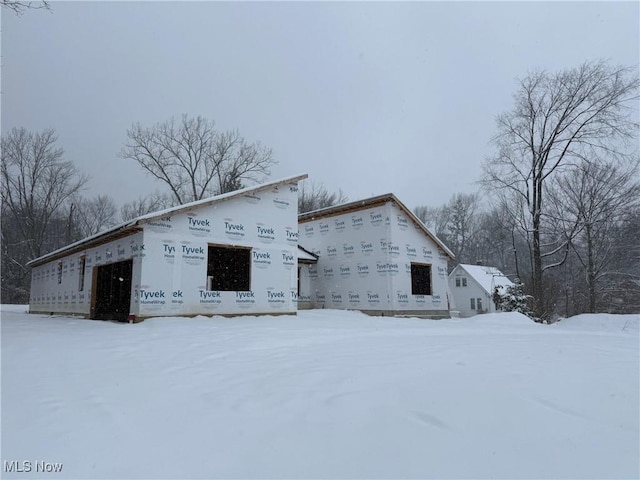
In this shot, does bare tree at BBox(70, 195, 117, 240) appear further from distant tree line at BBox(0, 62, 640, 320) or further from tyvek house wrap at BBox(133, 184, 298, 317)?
tyvek house wrap at BBox(133, 184, 298, 317)

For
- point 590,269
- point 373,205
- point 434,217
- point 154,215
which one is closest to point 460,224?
point 434,217

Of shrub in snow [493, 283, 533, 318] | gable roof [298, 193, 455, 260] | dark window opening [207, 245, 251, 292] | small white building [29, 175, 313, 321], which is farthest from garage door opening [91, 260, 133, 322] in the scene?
shrub in snow [493, 283, 533, 318]

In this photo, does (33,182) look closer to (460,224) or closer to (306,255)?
(306,255)

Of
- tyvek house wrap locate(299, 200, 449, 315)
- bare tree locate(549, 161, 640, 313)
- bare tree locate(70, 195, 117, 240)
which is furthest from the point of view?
bare tree locate(70, 195, 117, 240)

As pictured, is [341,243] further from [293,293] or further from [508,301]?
[508,301]

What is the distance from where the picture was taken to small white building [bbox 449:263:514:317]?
119 ft

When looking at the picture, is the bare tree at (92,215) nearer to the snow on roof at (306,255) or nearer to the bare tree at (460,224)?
the snow on roof at (306,255)

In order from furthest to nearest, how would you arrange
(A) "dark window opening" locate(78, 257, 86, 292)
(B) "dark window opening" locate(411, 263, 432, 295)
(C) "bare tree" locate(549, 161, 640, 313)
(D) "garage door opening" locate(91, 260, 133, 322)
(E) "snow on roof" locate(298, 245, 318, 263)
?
1. (C) "bare tree" locate(549, 161, 640, 313)
2. (B) "dark window opening" locate(411, 263, 432, 295)
3. (E) "snow on roof" locate(298, 245, 318, 263)
4. (A) "dark window opening" locate(78, 257, 86, 292)
5. (D) "garage door opening" locate(91, 260, 133, 322)

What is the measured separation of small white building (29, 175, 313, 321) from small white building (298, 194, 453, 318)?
441 cm

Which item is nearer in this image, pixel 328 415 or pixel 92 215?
pixel 328 415

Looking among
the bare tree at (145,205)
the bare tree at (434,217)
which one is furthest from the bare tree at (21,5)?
the bare tree at (434,217)

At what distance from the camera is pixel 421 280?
20297 mm

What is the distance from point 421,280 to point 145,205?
3048cm

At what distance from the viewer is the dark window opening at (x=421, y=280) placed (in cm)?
1956
